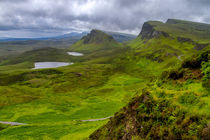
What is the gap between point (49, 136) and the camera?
4597 cm

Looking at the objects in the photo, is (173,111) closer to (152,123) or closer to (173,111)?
(173,111)

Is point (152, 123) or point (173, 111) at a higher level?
point (173, 111)

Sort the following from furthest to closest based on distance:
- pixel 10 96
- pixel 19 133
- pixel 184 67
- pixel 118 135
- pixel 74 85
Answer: pixel 74 85
pixel 10 96
pixel 19 133
pixel 184 67
pixel 118 135


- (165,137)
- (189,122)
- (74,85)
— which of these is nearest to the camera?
(189,122)

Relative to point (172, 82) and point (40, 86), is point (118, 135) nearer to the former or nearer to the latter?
point (172, 82)

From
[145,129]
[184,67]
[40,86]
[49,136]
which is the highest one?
[184,67]

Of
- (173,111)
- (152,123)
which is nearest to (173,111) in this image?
(173,111)

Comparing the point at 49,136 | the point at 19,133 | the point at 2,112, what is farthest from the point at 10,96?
the point at 49,136

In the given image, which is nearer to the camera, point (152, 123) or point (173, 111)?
point (173, 111)

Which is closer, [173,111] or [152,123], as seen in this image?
[173,111]

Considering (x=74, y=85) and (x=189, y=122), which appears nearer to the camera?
(x=189, y=122)

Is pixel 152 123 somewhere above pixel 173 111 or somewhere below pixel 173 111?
below

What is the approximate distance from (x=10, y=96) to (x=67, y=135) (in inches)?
3727

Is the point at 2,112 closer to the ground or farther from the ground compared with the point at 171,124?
closer to the ground
